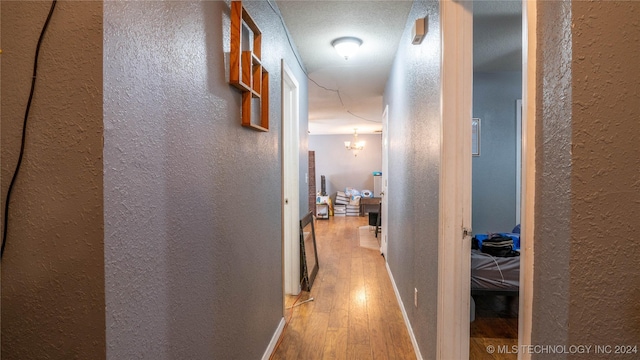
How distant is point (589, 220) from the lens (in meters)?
0.59

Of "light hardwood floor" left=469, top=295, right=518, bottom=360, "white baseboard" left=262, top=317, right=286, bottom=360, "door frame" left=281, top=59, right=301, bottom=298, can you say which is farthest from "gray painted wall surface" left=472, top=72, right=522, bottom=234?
"white baseboard" left=262, top=317, right=286, bottom=360

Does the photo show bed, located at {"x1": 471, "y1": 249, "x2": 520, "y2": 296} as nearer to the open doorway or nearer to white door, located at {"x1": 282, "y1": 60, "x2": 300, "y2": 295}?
the open doorway

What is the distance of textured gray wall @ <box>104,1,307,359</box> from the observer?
2.22 feet

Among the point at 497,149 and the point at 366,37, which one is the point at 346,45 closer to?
the point at 366,37

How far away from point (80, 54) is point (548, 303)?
1186 mm

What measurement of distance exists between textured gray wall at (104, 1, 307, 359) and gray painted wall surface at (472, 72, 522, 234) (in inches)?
111

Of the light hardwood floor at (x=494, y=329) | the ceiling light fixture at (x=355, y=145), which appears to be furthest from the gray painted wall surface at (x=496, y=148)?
the ceiling light fixture at (x=355, y=145)

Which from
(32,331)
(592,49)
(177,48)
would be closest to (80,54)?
(177,48)

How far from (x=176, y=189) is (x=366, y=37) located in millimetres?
2135

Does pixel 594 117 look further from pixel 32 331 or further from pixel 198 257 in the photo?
pixel 32 331

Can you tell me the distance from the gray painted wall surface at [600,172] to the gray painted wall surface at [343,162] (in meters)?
7.82

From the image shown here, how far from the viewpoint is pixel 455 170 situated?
136 cm

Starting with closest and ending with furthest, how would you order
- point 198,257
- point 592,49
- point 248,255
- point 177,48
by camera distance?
1. point 592,49
2. point 177,48
3. point 198,257
4. point 248,255

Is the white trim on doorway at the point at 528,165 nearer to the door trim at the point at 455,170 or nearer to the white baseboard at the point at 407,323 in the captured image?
the door trim at the point at 455,170
